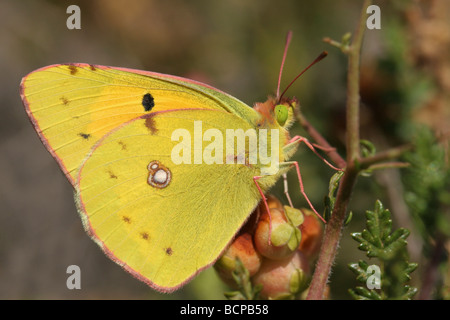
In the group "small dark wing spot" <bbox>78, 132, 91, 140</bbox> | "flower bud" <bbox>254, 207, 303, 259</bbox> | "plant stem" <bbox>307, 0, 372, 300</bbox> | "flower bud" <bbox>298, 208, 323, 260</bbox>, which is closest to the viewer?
"plant stem" <bbox>307, 0, 372, 300</bbox>

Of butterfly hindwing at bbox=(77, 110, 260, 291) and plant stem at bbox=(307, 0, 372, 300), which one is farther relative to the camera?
butterfly hindwing at bbox=(77, 110, 260, 291)

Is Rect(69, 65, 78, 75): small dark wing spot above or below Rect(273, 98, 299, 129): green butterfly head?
above

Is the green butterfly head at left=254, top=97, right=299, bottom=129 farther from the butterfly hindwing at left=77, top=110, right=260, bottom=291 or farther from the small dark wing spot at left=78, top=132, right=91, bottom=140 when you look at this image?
the small dark wing spot at left=78, top=132, right=91, bottom=140

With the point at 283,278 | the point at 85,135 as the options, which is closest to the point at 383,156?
the point at 283,278

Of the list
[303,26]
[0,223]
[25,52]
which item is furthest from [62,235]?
[303,26]

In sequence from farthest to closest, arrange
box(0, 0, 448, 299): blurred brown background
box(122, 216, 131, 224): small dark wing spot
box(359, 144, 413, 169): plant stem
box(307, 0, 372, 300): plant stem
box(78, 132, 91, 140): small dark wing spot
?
box(0, 0, 448, 299): blurred brown background
box(78, 132, 91, 140): small dark wing spot
box(122, 216, 131, 224): small dark wing spot
box(307, 0, 372, 300): plant stem
box(359, 144, 413, 169): plant stem

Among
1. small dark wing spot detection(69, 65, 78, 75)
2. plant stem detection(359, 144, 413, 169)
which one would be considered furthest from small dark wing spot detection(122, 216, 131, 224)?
plant stem detection(359, 144, 413, 169)

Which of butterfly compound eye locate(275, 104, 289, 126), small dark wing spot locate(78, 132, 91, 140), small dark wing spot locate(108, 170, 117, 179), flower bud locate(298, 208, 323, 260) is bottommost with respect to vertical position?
flower bud locate(298, 208, 323, 260)

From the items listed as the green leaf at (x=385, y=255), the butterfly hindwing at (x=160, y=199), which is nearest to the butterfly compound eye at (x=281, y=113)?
the butterfly hindwing at (x=160, y=199)

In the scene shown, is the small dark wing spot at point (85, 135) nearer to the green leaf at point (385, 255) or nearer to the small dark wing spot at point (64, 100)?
the small dark wing spot at point (64, 100)
